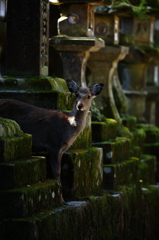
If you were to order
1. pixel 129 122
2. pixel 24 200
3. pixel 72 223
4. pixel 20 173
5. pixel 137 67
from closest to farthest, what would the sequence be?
pixel 24 200
pixel 20 173
pixel 72 223
pixel 129 122
pixel 137 67

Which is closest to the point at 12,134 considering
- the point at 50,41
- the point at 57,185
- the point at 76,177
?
the point at 57,185

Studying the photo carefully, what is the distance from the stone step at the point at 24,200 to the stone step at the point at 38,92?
7.33ft

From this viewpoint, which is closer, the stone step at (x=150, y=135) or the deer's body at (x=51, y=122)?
the deer's body at (x=51, y=122)

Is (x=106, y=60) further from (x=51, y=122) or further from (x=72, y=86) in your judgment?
(x=51, y=122)

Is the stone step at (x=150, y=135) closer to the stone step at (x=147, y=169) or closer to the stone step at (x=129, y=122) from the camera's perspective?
the stone step at (x=147, y=169)

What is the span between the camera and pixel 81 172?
15484mm

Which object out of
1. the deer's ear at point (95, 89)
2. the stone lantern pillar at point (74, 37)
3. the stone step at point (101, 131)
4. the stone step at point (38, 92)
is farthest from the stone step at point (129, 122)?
the deer's ear at point (95, 89)

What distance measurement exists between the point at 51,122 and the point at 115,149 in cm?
349

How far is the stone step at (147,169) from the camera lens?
2088 centimetres

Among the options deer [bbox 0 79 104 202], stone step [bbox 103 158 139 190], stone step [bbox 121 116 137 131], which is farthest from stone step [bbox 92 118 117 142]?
stone step [bbox 121 116 137 131]

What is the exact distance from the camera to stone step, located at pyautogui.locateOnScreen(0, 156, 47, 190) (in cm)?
1275

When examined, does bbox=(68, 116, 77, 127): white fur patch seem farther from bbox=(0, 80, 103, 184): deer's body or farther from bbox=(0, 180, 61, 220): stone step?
bbox=(0, 180, 61, 220): stone step

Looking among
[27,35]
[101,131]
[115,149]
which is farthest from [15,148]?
[115,149]

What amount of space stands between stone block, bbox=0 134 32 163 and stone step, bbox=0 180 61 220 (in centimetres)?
47
